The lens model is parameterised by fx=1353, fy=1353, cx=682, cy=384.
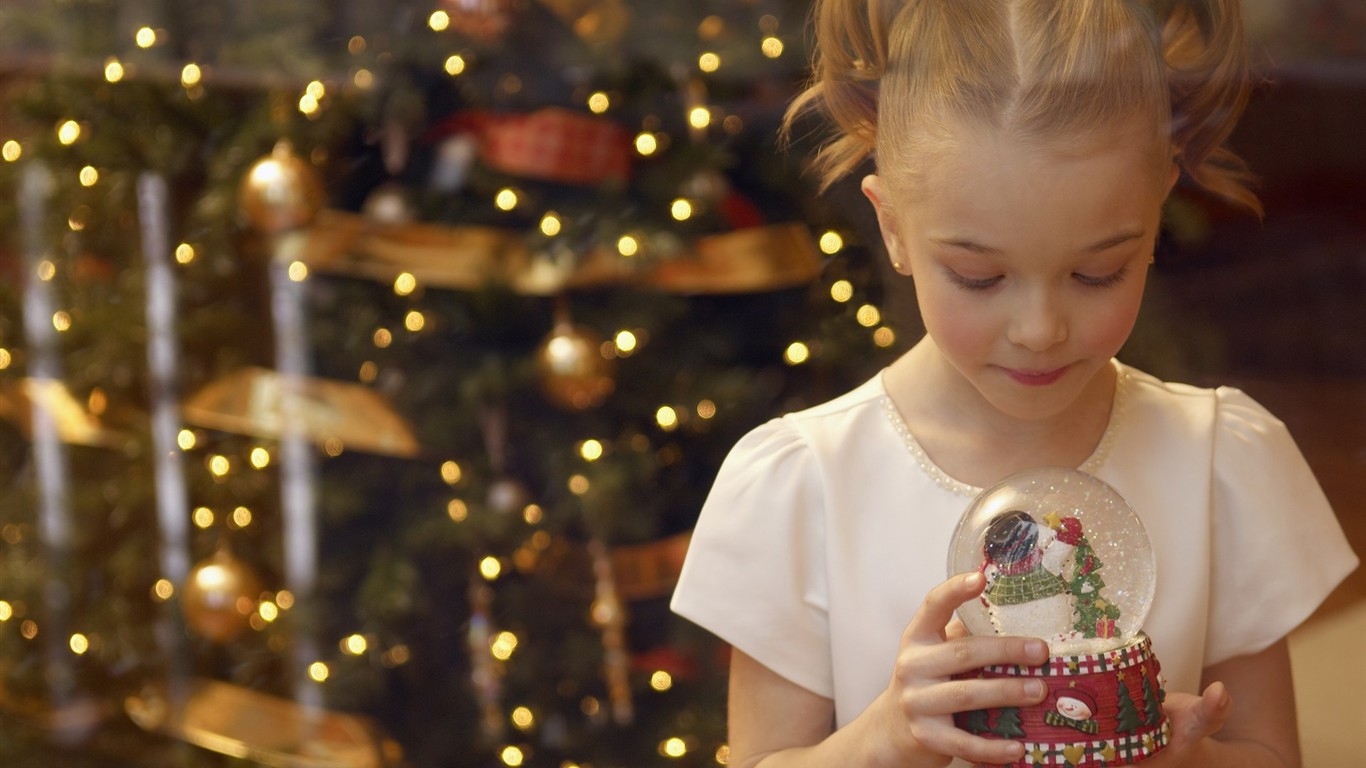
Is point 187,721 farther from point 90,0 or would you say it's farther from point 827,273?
point 827,273

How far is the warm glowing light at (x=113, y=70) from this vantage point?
5.92ft

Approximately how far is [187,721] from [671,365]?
3.19ft

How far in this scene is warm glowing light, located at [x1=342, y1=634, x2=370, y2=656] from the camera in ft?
5.62

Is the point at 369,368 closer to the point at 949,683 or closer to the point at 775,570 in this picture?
the point at 775,570

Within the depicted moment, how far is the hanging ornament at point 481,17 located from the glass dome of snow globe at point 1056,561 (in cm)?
103

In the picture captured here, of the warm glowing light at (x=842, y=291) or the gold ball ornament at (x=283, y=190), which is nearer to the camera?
the warm glowing light at (x=842, y=291)

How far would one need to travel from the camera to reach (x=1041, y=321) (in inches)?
22.2

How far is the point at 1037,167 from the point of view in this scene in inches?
21.8

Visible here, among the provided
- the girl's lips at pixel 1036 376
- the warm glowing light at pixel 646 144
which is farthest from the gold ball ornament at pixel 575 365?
the girl's lips at pixel 1036 376

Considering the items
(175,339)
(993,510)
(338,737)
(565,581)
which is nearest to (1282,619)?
(993,510)

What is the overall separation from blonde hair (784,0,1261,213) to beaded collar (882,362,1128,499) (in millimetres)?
120

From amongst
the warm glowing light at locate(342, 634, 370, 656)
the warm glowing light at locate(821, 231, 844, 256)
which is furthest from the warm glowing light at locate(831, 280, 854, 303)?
the warm glowing light at locate(342, 634, 370, 656)

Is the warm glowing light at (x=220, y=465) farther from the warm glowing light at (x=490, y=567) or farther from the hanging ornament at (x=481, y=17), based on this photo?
the hanging ornament at (x=481, y=17)

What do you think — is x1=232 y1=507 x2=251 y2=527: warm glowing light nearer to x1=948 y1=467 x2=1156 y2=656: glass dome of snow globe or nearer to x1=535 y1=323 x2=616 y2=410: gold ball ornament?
x1=535 y1=323 x2=616 y2=410: gold ball ornament
